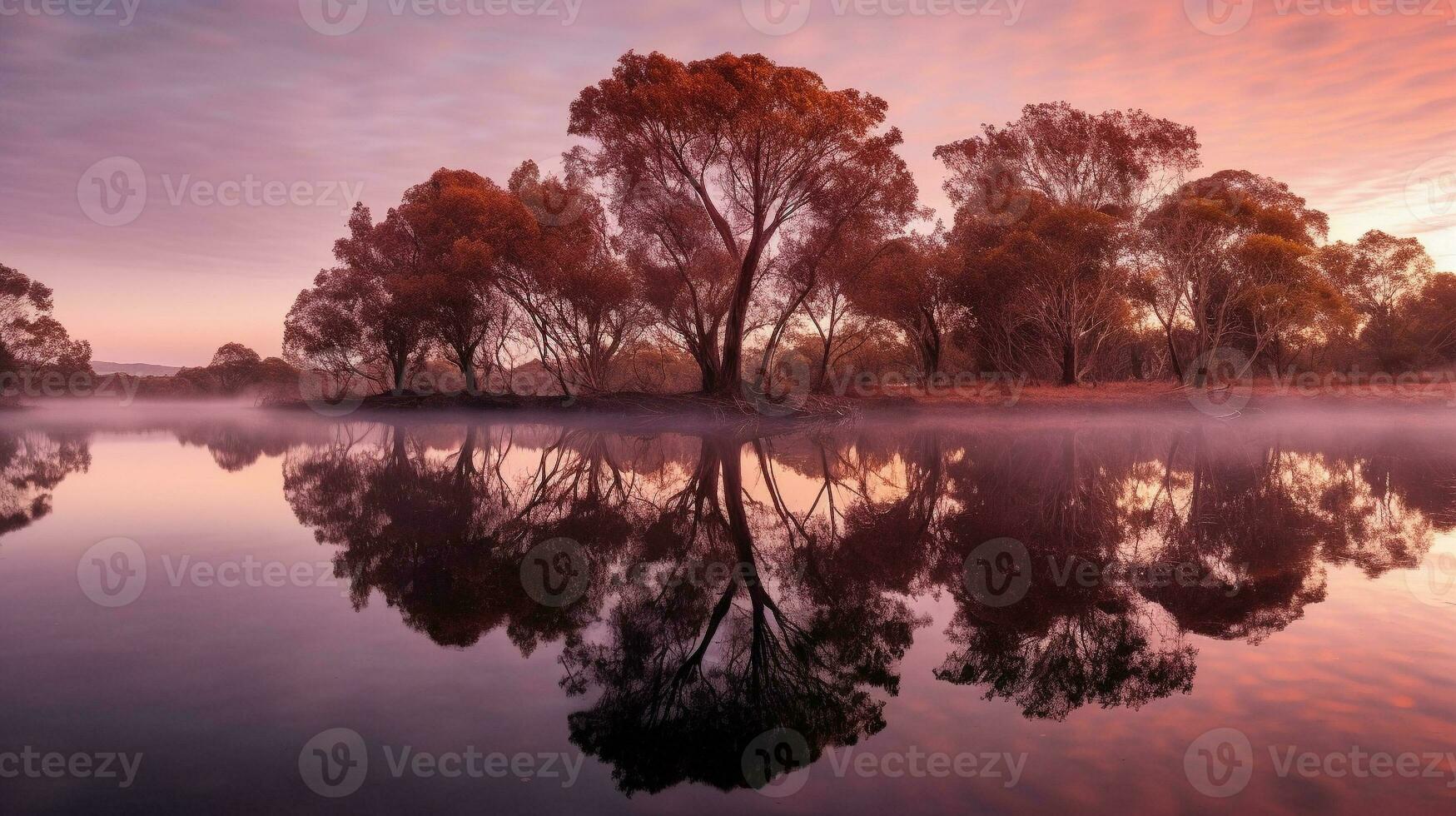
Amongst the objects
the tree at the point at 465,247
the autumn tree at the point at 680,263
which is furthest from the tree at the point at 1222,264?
the tree at the point at 465,247

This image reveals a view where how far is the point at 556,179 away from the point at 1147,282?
109ft

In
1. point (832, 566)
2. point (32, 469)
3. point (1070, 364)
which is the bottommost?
point (32, 469)

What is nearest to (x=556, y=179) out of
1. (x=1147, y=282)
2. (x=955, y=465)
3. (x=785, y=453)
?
(x=785, y=453)

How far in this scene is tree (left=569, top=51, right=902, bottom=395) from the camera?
25359 mm

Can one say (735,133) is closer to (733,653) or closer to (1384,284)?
(733,653)

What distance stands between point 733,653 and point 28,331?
63.2 meters

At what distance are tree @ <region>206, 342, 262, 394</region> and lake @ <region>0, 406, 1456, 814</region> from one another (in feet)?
230

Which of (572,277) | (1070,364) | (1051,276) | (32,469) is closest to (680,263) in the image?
(572,277)

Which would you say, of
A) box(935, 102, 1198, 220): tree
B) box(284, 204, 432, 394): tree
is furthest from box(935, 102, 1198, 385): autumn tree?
box(284, 204, 432, 394): tree

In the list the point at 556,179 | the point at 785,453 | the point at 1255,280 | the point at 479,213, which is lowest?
the point at 785,453

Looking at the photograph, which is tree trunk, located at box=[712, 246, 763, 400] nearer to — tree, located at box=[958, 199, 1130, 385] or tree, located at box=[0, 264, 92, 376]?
tree, located at box=[958, 199, 1130, 385]

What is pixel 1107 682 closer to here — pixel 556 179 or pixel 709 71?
pixel 709 71

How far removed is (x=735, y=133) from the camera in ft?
85.3

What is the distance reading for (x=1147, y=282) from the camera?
39.8 meters
